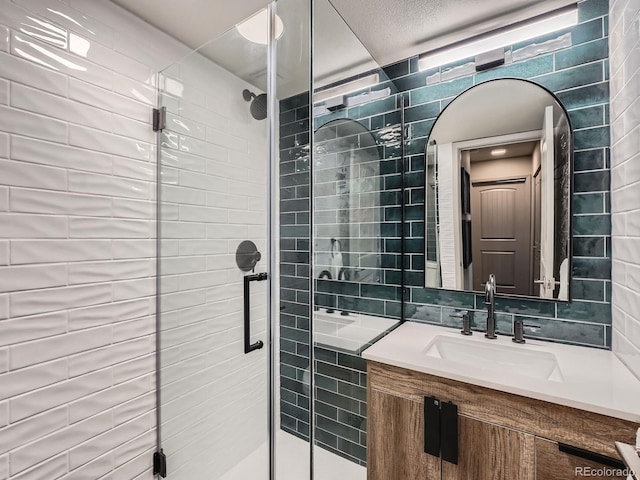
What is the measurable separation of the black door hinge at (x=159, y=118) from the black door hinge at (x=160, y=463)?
1.70 metres

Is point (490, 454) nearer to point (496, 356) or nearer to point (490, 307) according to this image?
point (496, 356)

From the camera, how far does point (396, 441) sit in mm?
1281

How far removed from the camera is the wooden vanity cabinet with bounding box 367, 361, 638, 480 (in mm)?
946

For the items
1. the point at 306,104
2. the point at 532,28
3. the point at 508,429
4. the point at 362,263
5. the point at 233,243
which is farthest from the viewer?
the point at 362,263

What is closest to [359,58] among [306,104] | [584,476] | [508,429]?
[306,104]

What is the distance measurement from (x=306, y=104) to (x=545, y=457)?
4.89 feet

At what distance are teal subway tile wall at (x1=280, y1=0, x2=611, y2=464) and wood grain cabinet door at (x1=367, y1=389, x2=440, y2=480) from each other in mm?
129

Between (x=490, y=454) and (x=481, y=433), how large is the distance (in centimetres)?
7

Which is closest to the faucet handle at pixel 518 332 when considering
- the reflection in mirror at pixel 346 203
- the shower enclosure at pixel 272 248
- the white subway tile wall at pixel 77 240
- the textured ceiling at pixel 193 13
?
the shower enclosure at pixel 272 248

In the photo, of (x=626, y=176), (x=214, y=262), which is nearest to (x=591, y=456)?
(x=626, y=176)

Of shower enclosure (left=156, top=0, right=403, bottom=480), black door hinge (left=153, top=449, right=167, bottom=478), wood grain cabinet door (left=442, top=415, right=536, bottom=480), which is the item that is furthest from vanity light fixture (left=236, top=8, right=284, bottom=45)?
black door hinge (left=153, top=449, right=167, bottom=478)

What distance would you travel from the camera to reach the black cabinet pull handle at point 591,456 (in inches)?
35.3

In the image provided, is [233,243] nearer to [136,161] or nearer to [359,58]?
[136,161]

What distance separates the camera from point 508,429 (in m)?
1.06
